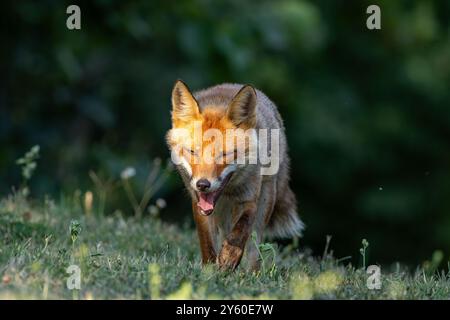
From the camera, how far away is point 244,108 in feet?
24.2

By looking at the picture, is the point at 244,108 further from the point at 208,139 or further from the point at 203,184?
the point at 203,184

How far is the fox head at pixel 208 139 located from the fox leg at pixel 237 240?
13.2 inches

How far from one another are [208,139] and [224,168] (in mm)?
221

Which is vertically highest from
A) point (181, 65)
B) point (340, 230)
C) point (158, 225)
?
point (181, 65)

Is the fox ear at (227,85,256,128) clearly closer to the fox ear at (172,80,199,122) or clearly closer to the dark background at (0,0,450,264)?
the fox ear at (172,80,199,122)

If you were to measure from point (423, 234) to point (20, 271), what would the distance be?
49.5 feet

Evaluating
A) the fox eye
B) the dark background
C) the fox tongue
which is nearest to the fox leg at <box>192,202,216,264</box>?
the fox tongue

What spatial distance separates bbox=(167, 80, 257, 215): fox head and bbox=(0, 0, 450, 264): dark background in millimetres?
5204

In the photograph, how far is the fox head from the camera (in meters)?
6.96

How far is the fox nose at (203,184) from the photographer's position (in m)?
6.86

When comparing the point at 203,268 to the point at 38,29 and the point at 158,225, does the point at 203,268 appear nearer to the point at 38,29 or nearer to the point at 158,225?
the point at 158,225

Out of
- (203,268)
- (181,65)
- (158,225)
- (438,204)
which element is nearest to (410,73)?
(438,204)

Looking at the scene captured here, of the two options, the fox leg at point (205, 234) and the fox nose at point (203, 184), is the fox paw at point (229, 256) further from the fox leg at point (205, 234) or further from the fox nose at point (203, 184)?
the fox nose at point (203, 184)
